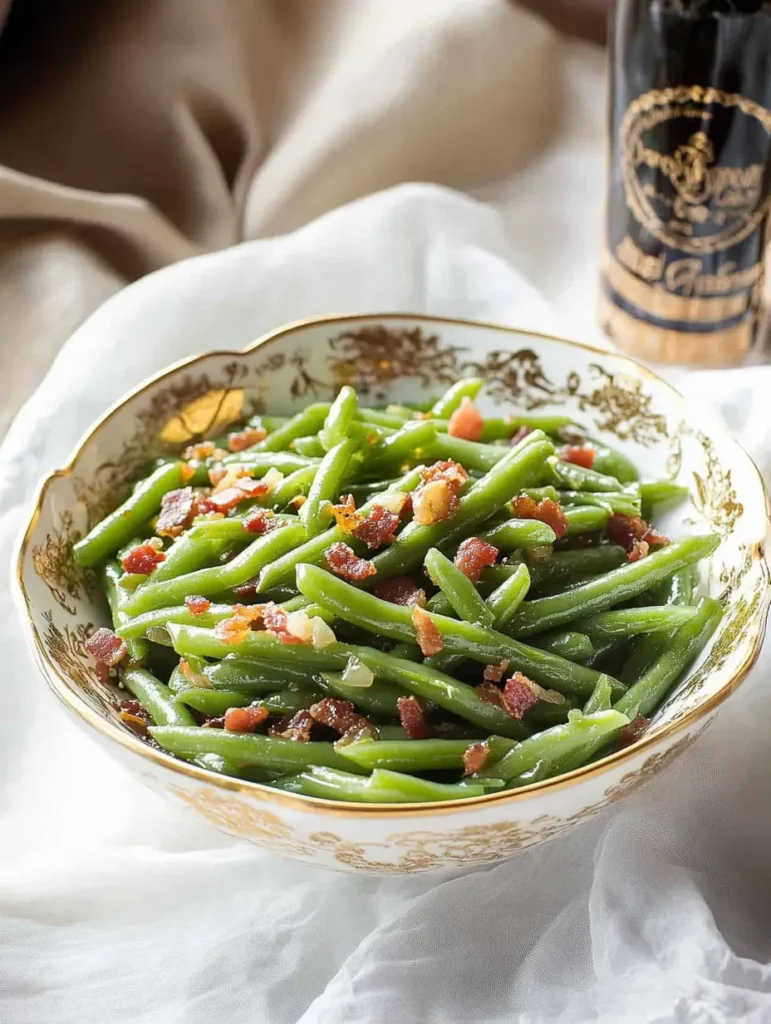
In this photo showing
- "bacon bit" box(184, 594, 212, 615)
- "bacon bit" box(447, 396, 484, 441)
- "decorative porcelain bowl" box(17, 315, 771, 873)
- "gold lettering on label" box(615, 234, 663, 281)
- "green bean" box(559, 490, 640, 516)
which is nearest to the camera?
"decorative porcelain bowl" box(17, 315, 771, 873)

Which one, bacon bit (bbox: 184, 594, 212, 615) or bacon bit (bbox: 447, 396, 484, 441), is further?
bacon bit (bbox: 447, 396, 484, 441)

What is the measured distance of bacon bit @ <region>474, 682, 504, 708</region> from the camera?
7.25 feet

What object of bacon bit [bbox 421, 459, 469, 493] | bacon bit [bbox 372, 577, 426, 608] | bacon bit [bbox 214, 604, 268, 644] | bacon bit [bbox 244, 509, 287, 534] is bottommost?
bacon bit [bbox 372, 577, 426, 608]

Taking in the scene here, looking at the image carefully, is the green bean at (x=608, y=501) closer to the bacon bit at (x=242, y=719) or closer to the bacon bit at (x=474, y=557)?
the bacon bit at (x=474, y=557)

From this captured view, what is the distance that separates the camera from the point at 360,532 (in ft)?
7.93

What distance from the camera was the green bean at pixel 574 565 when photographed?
8.12ft

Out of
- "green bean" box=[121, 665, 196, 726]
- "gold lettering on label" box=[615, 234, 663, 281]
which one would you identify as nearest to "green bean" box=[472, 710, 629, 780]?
"green bean" box=[121, 665, 196, 726]

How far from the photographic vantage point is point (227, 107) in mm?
4582

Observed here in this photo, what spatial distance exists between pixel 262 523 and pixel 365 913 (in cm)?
83

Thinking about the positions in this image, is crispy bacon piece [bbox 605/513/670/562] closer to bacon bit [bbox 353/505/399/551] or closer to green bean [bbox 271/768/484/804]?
bacon bit [bbox 353/505/399/551]

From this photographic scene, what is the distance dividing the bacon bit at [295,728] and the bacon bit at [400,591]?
0.96 feet

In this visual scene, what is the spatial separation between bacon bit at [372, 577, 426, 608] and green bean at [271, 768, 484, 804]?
39 cm

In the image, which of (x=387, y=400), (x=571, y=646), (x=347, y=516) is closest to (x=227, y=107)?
(x=387, y=400)

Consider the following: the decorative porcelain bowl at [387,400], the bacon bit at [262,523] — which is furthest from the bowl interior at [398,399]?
the bacon bit at [262,523]
